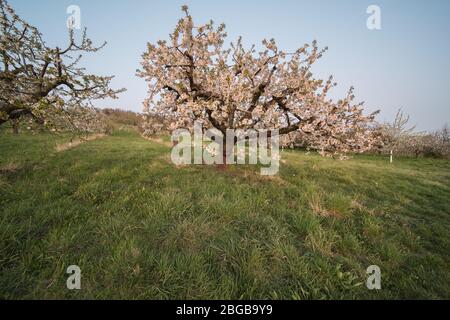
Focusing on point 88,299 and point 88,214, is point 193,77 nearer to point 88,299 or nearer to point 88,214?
point 88,214

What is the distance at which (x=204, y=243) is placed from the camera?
4.08 meters

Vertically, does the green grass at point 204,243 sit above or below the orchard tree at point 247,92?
below

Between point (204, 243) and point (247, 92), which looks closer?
point (204, 243)

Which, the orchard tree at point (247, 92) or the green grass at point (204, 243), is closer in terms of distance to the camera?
the green grass at point (204, 243)

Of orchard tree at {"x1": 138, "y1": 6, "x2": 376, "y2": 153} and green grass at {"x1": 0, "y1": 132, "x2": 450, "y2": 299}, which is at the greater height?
orchard tree at {"x1": 138, "y1": 6, "x2": 376, "y2": 153}

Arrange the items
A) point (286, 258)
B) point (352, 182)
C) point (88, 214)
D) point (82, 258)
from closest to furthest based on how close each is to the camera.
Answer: point (82, 258)
point (286, 258)
point (88, 214)
point (352, 182)

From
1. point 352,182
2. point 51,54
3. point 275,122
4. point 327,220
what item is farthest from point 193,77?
point 352,182

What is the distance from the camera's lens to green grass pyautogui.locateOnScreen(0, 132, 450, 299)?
10.2 ft

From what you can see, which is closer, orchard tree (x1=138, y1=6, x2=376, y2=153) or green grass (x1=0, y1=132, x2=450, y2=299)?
green grass (x1=0, y1=132, x2=450, y2=299)

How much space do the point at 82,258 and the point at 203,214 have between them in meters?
2.56

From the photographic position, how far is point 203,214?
514cm

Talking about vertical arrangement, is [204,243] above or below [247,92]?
below

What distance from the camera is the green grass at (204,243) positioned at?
3.10m

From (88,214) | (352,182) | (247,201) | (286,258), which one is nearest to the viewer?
(286,258)
